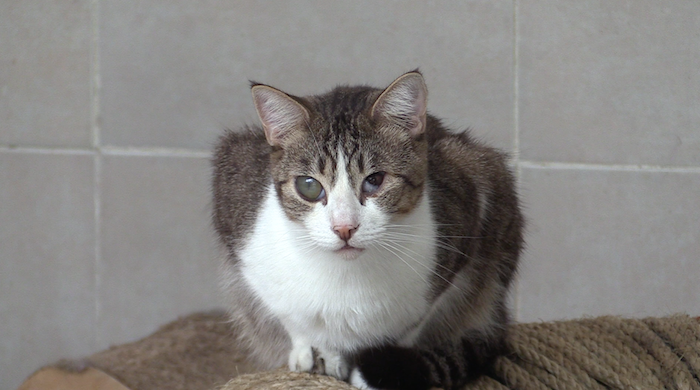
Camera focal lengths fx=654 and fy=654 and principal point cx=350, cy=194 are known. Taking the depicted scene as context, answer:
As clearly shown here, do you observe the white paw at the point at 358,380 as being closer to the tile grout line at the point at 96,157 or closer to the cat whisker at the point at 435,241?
the cat whisker at the point at 435,241

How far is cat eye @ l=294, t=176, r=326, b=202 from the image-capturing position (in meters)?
1.02

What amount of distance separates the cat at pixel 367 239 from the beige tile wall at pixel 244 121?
58 cm

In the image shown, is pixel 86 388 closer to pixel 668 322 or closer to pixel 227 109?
pixel 227 109

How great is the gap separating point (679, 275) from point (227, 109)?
1334 mm

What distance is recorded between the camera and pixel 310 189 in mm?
1021

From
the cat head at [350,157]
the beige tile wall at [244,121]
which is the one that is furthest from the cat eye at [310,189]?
the beige tile wall at [244,121]

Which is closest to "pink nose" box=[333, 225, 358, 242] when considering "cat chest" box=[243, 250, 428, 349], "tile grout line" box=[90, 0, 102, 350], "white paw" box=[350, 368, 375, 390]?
"cat chest" box=[243, 250, 428, 349]

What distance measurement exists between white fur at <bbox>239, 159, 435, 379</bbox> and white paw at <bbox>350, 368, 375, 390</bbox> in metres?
0.04

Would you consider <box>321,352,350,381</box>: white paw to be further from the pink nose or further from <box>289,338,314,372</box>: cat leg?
the pink nose

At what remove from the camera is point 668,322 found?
4.09 ft

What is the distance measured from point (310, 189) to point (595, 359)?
0.60 metres

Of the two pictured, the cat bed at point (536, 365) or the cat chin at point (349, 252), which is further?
the cat bed at point (536, 365)

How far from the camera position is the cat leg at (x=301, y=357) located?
3.59 feet

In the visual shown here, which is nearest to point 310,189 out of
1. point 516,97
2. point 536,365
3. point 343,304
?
point 343,304
